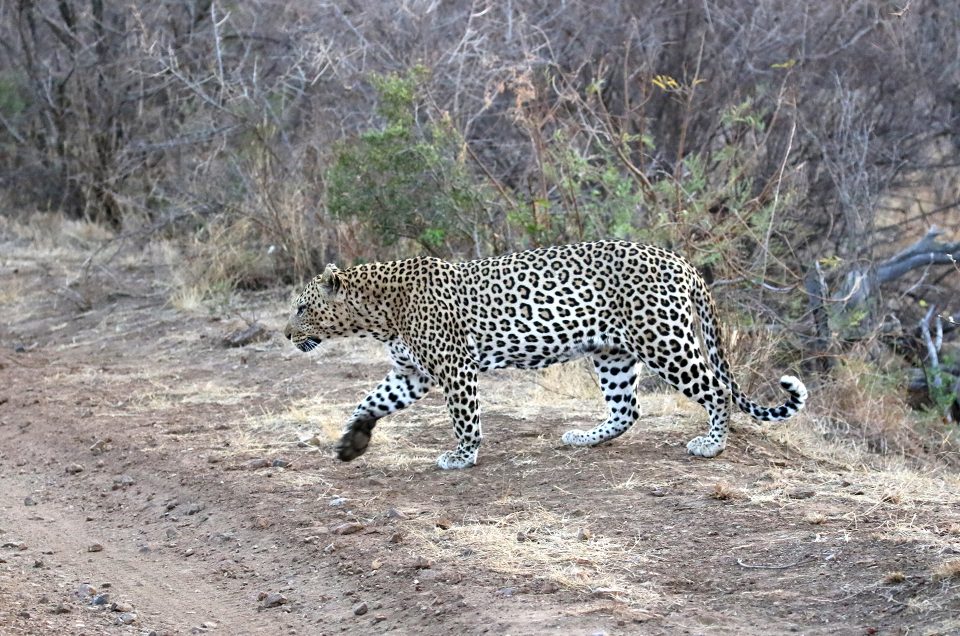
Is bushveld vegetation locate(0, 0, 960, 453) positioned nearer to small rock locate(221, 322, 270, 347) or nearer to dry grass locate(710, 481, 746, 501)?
small rock locate(221, 322, 270, 347)

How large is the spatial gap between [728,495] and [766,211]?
4.14m

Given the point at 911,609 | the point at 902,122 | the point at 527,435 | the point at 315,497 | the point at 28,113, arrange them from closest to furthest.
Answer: the point at 911,609, the point at 315,497, the point at 527,435, the point at 902,122, the point at 28,113

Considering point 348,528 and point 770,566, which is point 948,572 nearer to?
point 770,566

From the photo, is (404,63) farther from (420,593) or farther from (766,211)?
(420,593)

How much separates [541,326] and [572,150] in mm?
3906

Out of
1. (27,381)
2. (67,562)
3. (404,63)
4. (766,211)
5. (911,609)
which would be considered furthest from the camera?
(404,63)

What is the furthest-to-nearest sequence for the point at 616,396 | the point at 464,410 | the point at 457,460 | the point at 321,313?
the point at 321,313 < the point at 616,396 < the point at 457,460 < the point at 464,410

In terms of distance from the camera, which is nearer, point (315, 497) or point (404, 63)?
point (315, 497)

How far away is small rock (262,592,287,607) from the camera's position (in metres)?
6.11

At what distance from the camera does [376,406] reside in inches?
315

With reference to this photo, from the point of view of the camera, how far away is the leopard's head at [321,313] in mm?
8188

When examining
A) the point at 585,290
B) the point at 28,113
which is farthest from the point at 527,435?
the point at 28,113

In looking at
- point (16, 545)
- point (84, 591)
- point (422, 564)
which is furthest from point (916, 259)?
point (84, 591)

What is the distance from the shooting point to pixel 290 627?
5.84 metres
